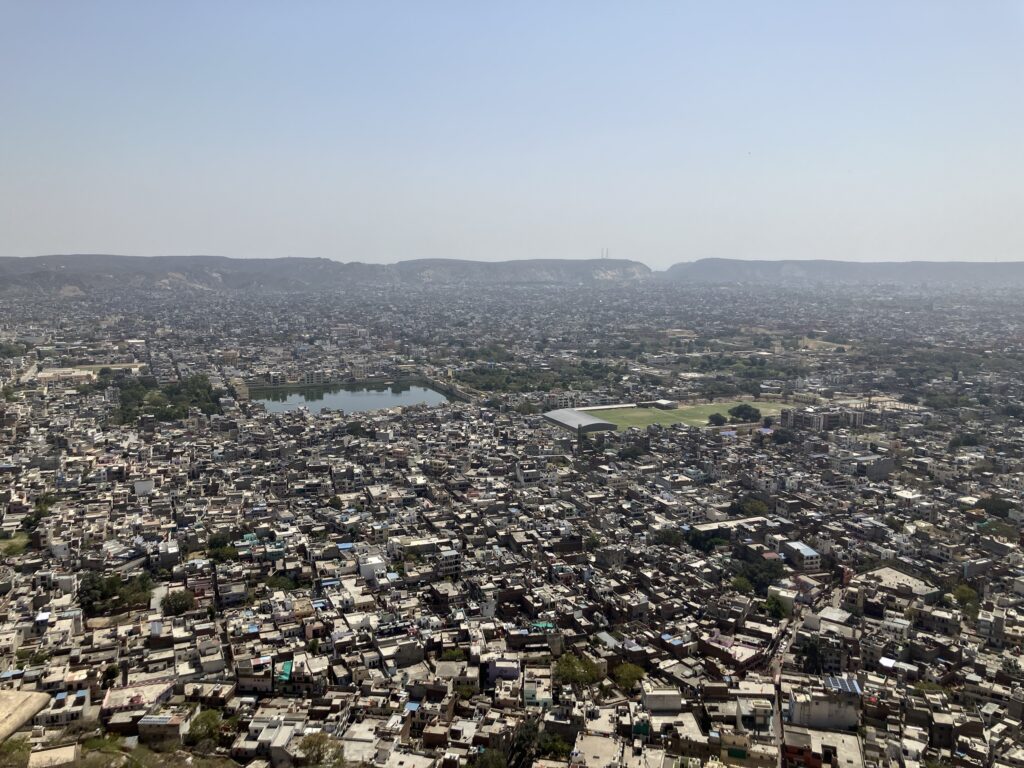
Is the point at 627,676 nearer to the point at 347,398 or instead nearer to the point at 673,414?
the point at 673,414

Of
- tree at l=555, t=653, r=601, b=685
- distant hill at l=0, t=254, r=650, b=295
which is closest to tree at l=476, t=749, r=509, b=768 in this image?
tree at l=555, t=653, r=601, b=685

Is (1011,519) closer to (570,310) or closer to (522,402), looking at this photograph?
(522,402)

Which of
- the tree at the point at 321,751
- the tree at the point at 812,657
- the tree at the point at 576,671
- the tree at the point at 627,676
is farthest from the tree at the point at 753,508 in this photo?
the tree at the point at 321,751

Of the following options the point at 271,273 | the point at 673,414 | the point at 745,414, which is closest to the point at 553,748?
A: the point at 745,414

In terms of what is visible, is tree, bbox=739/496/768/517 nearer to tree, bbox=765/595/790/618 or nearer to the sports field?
tree, bbox=765/595/790/618

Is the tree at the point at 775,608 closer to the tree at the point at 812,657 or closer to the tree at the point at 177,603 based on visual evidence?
the tree at the point at 812,657
